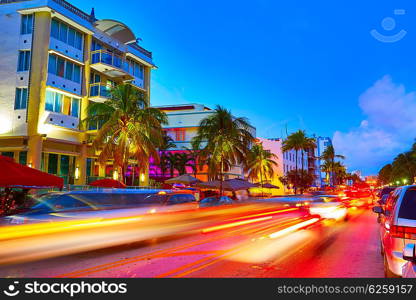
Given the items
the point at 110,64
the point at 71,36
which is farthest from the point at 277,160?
the point at 71,36

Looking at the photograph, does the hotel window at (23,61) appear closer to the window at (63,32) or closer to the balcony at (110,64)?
the window at (63,32)

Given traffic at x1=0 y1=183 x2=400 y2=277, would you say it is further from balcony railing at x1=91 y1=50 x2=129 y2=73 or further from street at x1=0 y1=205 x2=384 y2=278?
balcony railing at x1=91 y1=50 x2=129 y2=73

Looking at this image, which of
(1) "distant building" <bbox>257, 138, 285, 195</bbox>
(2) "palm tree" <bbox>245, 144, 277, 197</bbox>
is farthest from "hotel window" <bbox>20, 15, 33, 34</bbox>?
(1) "distant building" <bbox>257, 138, 285, 195</bbox>

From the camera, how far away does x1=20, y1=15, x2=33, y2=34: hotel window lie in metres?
27.7

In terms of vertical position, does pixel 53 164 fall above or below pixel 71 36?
below

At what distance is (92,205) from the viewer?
998 centimetres

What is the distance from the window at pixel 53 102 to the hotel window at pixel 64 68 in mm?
1743

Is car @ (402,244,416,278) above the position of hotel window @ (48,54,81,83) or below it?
below

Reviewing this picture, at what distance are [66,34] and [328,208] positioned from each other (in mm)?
25375

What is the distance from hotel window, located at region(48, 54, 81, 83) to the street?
73.2ft

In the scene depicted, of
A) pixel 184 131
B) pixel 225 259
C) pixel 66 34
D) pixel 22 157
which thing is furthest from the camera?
pixel 184 131

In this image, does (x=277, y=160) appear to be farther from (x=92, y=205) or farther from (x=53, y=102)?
(x=92, y=205)

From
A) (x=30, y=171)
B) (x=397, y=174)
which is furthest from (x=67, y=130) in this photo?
(x=397, y=174)

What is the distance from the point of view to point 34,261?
7.96 metres
